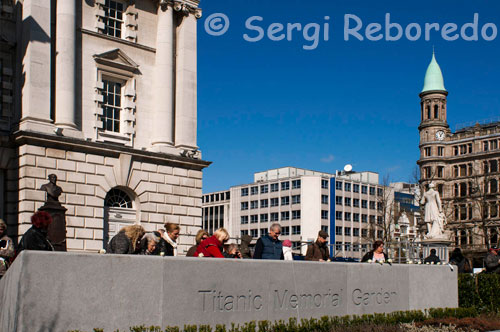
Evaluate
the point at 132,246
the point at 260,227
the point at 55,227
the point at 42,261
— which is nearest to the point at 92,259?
the point at 42,261

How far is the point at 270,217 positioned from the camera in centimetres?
14462

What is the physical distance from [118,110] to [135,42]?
3.46 m

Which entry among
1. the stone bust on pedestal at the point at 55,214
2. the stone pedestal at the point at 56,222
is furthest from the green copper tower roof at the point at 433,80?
the stone pedestal at the point at 56,222

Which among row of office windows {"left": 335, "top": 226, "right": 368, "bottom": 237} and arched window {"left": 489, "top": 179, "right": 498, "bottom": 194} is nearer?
arched window {"left": 489, "top": 179, "right": 498, "bottom": 194}

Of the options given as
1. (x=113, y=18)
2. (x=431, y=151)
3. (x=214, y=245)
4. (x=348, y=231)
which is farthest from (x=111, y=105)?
(x=348, y=231)

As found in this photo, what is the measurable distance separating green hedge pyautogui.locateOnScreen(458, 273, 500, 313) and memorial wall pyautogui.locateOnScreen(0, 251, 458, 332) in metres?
6.24

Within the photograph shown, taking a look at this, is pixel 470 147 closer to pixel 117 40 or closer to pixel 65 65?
pixel 117 40

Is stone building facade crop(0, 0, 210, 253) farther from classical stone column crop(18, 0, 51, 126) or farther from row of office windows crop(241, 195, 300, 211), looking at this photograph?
row of office windows crop(241, 195, 300, 211)

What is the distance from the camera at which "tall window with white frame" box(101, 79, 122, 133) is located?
29.8 meters

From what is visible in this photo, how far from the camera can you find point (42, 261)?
818 centimetres

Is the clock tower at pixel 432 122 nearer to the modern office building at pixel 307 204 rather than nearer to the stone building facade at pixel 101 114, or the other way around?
the modern office building at pixel 307 204

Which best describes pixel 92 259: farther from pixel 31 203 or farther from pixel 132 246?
pixel 31 203

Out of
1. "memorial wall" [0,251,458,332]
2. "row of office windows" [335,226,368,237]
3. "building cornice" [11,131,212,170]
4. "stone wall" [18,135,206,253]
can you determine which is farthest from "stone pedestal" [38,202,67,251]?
"row of office windows" [335,226,368,237]

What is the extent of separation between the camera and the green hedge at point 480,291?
61.5 feet
